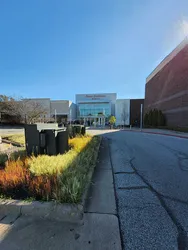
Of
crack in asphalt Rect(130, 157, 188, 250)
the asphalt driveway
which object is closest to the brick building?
the asphalt driveway

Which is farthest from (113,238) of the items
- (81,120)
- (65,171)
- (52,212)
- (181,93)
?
(81,120)

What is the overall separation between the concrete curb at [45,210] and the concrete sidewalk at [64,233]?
75mm

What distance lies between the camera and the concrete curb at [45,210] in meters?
2.09

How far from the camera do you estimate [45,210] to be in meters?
2.14

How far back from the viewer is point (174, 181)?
3.58m

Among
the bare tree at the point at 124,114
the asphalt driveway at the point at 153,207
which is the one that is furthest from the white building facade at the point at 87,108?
the asphalt driveway at the point at 153,207

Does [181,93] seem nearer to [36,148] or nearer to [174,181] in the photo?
[174,181]

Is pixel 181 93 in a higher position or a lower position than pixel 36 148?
higher

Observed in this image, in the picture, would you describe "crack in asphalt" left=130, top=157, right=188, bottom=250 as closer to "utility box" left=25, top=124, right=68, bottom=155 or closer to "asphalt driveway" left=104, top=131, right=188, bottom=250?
"asphalt driveway" left=104, top=131, right=188, bottom=250

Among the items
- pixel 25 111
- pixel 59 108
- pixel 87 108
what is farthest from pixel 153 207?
pixel 59 108

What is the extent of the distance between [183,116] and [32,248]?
22.3 meters

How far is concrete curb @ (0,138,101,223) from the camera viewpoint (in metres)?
2.09

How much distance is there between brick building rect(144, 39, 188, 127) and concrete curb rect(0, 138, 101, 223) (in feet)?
69.4

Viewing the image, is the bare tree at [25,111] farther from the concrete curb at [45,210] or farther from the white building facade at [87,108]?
the concrete curb at [45,210]
